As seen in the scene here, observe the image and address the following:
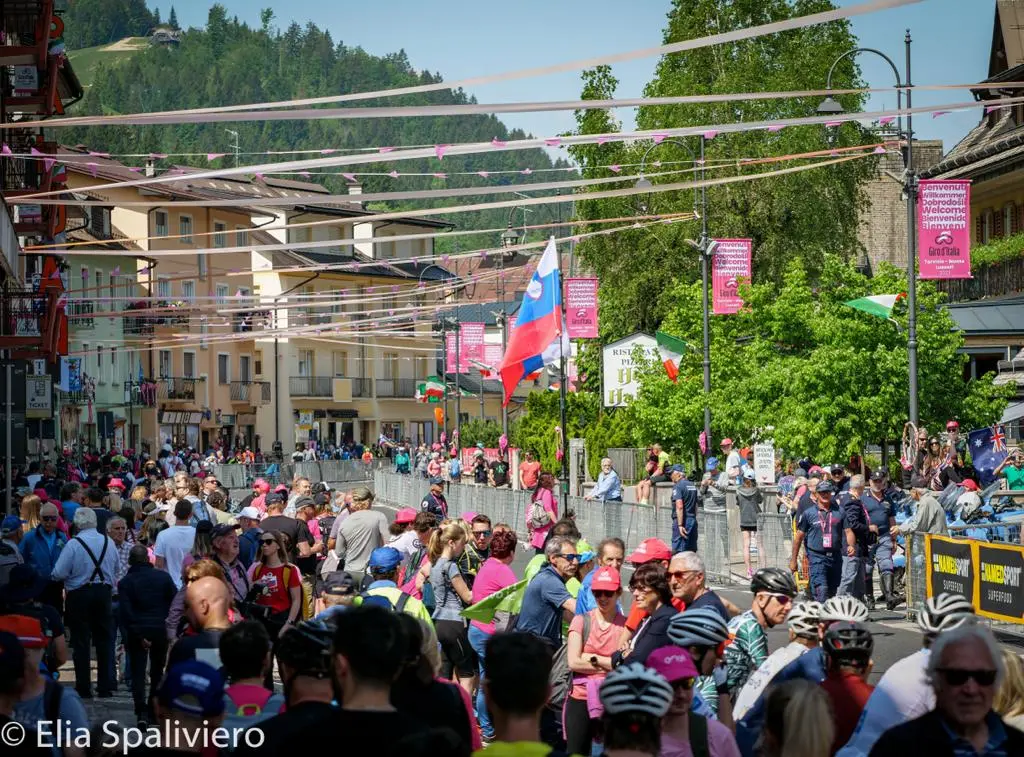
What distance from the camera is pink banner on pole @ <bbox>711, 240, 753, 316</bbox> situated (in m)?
38.7

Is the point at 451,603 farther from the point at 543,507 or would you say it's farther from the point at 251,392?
the point at 251,392

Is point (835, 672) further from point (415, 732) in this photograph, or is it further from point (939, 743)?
point (415, 732)

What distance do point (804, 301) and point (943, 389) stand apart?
12.8 ft

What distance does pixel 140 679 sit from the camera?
13.4 m

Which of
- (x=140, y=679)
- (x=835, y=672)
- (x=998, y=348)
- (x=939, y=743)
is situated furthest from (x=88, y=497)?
(x=998, y=348)

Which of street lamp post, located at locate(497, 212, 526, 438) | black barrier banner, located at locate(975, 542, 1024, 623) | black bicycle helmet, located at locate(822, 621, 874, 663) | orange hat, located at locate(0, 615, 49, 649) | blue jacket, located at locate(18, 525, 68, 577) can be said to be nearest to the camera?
black bicycle helmet, located at locate(822, 621, 874, 663)

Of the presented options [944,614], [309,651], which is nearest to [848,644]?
[944,614]

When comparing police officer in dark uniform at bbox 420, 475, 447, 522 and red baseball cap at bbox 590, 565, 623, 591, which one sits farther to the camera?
police officer in dark uniform at bbox 420, 475, 447, 522

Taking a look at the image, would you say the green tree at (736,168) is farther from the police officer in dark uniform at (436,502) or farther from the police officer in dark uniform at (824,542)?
the police officer in dark uniform at (824,542)

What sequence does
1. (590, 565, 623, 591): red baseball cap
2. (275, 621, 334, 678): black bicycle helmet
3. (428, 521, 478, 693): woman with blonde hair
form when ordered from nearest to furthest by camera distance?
(275, 621, 334, 678): black bicycle helmet < (590, 565, 623, 591): red baseball cap < (428, 521, 478, 693): woman with blonde hair

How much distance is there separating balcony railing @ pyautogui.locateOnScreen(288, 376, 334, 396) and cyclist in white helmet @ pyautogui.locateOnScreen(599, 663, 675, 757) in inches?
3448

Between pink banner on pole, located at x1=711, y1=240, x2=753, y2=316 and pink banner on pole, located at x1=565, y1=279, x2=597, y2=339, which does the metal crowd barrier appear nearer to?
pink banner on pole, located at x1=565, y1=279, x2=597, y2=339

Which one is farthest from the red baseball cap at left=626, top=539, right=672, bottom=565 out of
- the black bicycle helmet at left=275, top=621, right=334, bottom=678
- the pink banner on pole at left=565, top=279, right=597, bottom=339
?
the pink banner on pole at left=565, top=279, right=597, bottom=339

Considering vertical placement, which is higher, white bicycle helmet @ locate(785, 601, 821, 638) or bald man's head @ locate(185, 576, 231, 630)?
white bicycle helmet @ locate(785, 601, 821, 638)
